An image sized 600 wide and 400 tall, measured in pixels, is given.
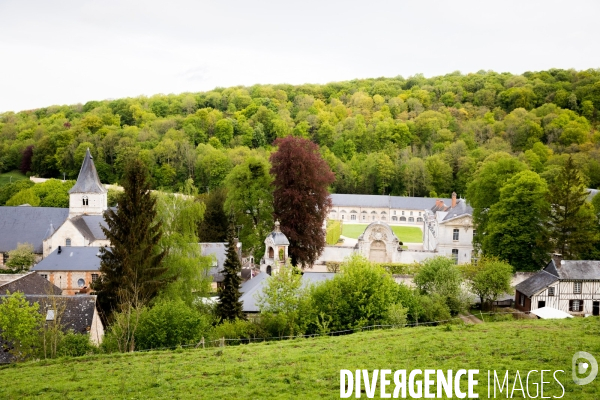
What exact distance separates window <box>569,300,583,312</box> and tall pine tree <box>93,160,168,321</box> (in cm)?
1781

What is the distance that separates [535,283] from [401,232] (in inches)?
1396

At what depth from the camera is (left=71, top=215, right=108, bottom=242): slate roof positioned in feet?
128

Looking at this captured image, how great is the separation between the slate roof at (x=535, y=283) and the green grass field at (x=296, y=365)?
805cm

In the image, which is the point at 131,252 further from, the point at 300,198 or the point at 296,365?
the point at 300,198

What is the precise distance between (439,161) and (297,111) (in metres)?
37.4

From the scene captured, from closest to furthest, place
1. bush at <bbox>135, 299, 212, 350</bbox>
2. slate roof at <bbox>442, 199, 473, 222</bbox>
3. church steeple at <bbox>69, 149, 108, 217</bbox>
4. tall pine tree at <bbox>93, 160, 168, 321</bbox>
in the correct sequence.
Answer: bush at <bbox>135, 299, 212, 350</bbox> < tall pine tree at <bbox>93, 160, 168, 321</bbox> < slate roof at <bbox>442, 199, 473, 222</bbox> < church steeple at <bbox>69, 149, 108, 217</bbox>

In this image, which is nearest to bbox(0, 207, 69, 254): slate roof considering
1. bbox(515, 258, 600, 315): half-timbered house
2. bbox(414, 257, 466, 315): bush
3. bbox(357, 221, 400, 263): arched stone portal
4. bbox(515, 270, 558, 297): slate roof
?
bbox(357, 221, 400, 263): arched stone portal

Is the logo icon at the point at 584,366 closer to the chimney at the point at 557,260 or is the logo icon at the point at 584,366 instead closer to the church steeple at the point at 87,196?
the chimney at the point at 557,260

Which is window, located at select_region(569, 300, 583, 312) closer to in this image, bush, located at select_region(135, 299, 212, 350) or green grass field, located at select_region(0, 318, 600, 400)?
green grass field, located at select_region(0, 318, 600, 400)

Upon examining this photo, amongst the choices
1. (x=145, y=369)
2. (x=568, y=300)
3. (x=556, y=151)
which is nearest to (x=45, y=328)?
(x=145, y=369)

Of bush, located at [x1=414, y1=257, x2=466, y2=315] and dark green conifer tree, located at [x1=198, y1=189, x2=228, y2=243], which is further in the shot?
dark green conifer tree, located at [x1=198, y1=189, x2=228, y2=243]

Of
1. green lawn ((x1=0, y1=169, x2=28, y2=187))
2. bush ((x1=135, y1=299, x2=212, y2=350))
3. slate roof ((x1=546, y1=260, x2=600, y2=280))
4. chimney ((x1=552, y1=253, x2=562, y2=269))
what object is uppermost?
green lawn ((x1=0, y1=169, x2=28, y2=187))

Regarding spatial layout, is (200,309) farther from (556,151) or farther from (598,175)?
(556,151)

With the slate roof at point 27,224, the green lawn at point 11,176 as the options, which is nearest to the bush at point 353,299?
the slate roof at point 27,224
